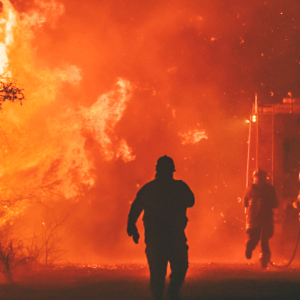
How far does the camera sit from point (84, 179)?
20.0 m

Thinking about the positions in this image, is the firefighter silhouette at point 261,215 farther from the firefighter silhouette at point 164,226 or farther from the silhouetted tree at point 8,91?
the silhouetted tree at point 8,91

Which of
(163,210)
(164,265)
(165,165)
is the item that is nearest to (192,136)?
(165,165)

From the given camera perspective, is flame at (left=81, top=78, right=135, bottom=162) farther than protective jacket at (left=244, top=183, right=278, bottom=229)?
Yes

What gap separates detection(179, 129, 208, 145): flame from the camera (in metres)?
20.9

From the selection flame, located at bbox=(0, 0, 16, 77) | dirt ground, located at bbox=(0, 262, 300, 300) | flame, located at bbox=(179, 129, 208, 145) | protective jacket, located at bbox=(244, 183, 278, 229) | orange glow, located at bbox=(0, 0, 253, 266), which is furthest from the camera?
flame, located at bbox=(179, 129, 208, 145)

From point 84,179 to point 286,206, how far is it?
33.4 ft

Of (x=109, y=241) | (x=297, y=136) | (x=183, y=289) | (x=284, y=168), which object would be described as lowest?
(x=183, y=289)

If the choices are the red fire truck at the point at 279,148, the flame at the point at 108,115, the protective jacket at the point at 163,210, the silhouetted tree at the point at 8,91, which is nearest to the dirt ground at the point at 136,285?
the protective jacket at the point at 163,210

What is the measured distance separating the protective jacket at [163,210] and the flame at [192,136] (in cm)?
1575

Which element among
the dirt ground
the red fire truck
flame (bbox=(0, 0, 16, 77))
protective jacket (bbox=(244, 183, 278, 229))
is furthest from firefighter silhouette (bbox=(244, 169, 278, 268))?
flame (bbox=(0, 0, 16, 77))

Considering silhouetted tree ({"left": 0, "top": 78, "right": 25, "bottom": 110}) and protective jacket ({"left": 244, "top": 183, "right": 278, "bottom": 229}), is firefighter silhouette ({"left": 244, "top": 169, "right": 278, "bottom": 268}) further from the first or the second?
silhouetted tree ({"left": 0, "top": 78, "right": 25, "bottom": 110})

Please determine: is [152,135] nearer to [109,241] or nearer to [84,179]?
[84,179]

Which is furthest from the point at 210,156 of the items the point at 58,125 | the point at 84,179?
the point at 58,125

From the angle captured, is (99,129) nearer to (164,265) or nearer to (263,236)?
(263,236)
